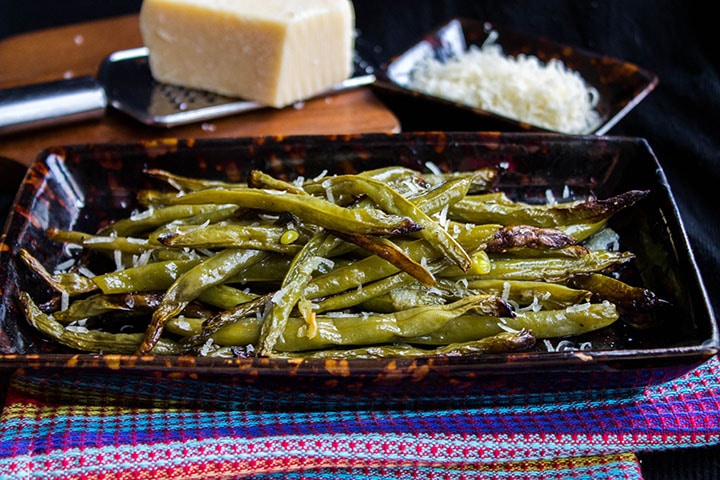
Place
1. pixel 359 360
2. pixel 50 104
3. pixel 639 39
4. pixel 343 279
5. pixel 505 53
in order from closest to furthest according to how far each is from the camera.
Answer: pixel 359 360 → pixel 343 279 → pixel 50 104 → pixel 505 53 → pixel 639 39

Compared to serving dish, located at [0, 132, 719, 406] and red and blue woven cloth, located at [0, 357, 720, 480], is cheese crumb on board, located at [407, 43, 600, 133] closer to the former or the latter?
serving dish, located at [0, 132, 719, 406]

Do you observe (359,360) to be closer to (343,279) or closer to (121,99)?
(343,279)

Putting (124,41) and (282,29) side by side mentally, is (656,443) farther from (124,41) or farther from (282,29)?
(124,41)

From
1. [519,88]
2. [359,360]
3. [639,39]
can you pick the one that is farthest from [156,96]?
[639,39]

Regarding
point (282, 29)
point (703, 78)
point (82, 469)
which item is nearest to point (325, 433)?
point (82, 469)

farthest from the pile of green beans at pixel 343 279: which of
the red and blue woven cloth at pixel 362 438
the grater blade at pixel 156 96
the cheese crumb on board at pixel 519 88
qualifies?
the cheese crumb on board at pixel 519 88

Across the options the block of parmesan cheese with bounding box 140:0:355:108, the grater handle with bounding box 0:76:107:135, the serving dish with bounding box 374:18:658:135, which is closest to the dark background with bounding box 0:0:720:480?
the serving dish with bounding box 374:18:658:135
